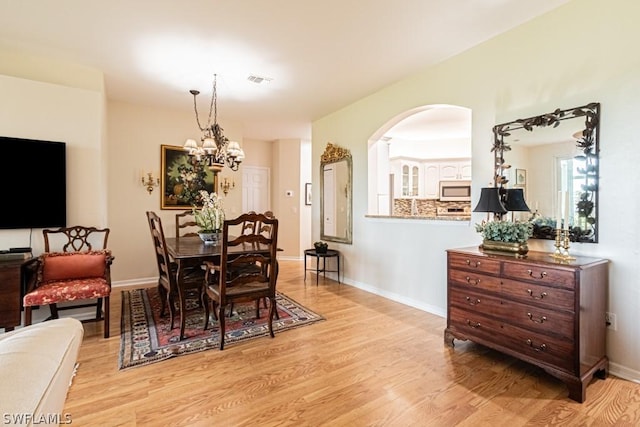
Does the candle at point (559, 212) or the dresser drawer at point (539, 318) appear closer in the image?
the dresser drawer at point (539, 318)

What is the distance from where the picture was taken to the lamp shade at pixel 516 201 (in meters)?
2.69

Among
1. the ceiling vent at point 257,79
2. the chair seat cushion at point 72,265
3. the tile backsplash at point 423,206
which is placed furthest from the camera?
the tile backsplash at point 423,206

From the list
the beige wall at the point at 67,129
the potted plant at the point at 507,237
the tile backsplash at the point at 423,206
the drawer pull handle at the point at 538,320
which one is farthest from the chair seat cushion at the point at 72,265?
the tile backsplash at the point at 423,206

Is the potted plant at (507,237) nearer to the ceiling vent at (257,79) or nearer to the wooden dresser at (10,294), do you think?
the ceiling vent at (257,79)

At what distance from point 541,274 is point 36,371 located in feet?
8.42

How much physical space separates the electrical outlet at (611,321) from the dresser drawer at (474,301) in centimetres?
73

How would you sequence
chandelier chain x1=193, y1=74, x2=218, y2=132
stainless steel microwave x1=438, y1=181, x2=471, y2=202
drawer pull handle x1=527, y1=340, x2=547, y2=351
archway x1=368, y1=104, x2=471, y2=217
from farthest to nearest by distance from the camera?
stainless steel microwave x1=438, y1=181, x2=471, y2=202, archway x1=368, y1=104, x2=471, y2=217, chandelier chain x1=193, y1=74, x2=218, y2=132, drawer pull handle x1=527, y1=340, x2=547, y2=351

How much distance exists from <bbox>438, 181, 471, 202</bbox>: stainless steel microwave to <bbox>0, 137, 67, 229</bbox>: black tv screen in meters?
7.04

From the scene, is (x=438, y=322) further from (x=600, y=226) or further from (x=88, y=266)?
(x=88, y=266)

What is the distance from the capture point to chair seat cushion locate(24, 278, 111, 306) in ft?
8.52

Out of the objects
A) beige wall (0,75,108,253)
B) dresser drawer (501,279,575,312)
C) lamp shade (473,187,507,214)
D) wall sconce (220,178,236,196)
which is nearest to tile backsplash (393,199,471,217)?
wall sconce (220,178,236,196)

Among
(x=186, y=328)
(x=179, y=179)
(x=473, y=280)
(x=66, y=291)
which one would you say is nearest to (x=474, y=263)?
(x=473, y=280)

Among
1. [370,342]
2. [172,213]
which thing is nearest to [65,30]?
[172,213]

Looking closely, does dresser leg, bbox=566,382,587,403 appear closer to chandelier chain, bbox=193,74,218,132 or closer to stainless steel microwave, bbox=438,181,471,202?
chandelier chain, bbox=193,74,218,132
